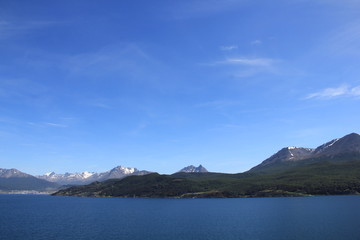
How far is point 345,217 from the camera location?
12394cm

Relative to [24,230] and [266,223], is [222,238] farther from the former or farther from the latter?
[24,230]

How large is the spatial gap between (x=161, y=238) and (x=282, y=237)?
125ft

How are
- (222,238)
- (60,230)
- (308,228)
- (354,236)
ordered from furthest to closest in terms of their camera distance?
(60,230), (308,228), (222,238), (354,236)

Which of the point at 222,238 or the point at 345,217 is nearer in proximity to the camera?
the point at 222,238

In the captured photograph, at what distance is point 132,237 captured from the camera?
94500 millimetres

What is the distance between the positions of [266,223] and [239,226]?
1342cm

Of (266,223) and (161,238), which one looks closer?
(161,238)

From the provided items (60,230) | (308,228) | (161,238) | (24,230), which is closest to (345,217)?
(308,228)

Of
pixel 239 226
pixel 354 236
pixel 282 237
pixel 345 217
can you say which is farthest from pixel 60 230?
pixel 345 217

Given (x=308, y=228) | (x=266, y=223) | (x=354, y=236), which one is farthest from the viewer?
(x=266, y=223)

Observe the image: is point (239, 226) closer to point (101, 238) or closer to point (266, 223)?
point (266, 223)

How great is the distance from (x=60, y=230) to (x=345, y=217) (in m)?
120

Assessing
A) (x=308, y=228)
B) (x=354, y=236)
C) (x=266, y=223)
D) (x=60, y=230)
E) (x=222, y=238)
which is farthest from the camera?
(x=266, y=223)

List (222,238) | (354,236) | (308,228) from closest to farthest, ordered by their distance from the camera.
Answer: (354,236), (222,238), (308,228)
